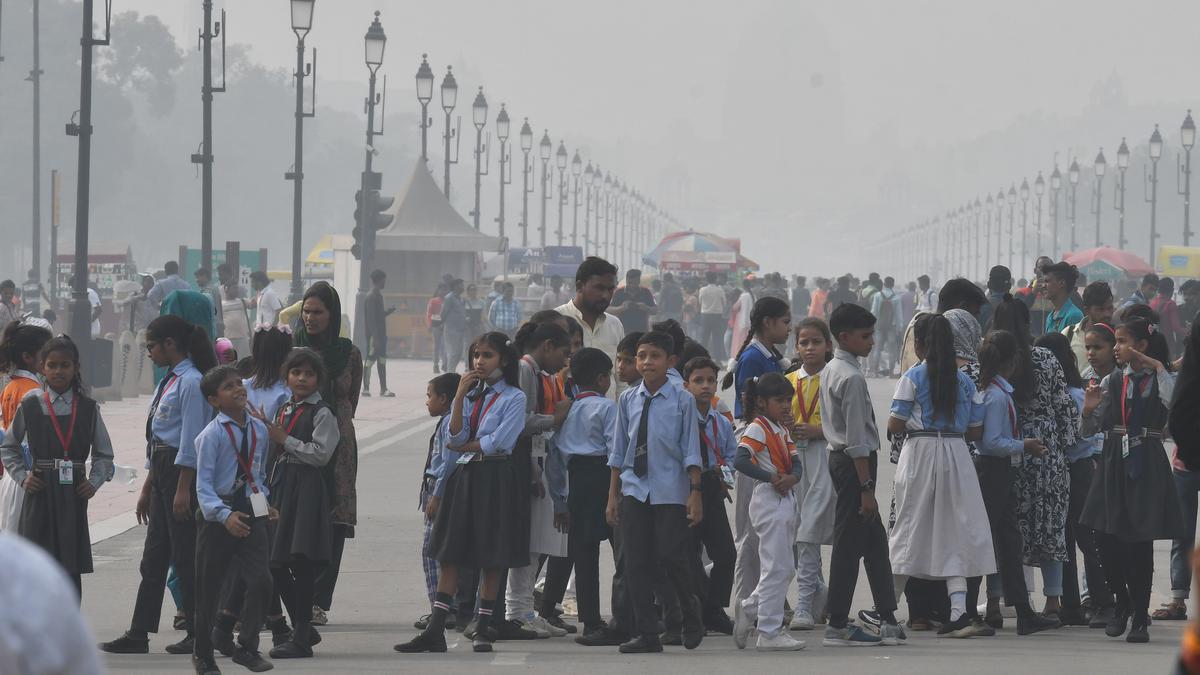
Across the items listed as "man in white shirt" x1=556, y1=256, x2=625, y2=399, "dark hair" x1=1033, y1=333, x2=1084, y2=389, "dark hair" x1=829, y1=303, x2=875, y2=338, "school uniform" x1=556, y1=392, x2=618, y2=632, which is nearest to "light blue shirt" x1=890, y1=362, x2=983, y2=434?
"dark hair" x1=829, y1=303, x2=875, y2=338

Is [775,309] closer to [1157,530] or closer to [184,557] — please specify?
[1157,530]

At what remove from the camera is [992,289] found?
13.1m

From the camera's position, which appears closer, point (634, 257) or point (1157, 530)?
point (1157, 530)

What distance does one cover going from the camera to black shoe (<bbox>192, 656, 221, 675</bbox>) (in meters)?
7.43

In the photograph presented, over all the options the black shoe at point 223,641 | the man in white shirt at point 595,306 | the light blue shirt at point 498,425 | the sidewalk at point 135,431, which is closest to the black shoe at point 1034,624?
the man in white shirt at point 595,306

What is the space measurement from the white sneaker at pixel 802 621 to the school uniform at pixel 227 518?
2.57 metres

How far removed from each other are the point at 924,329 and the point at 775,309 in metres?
0.80

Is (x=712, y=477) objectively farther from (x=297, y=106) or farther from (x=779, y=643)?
(x=297, y=106)

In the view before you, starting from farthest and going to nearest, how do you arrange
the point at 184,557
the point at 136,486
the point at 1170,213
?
the point at 1170,213
the point at 136,486
the point at 184,557

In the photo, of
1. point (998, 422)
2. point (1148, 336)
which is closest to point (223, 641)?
point (998, 422)

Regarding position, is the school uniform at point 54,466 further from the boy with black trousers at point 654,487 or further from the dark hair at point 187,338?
the boy with black trousers at point 654,487

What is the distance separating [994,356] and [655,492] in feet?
5.83

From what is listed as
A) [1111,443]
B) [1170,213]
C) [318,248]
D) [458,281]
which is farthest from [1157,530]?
[1170,213]

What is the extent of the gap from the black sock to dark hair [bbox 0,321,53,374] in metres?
2.13
